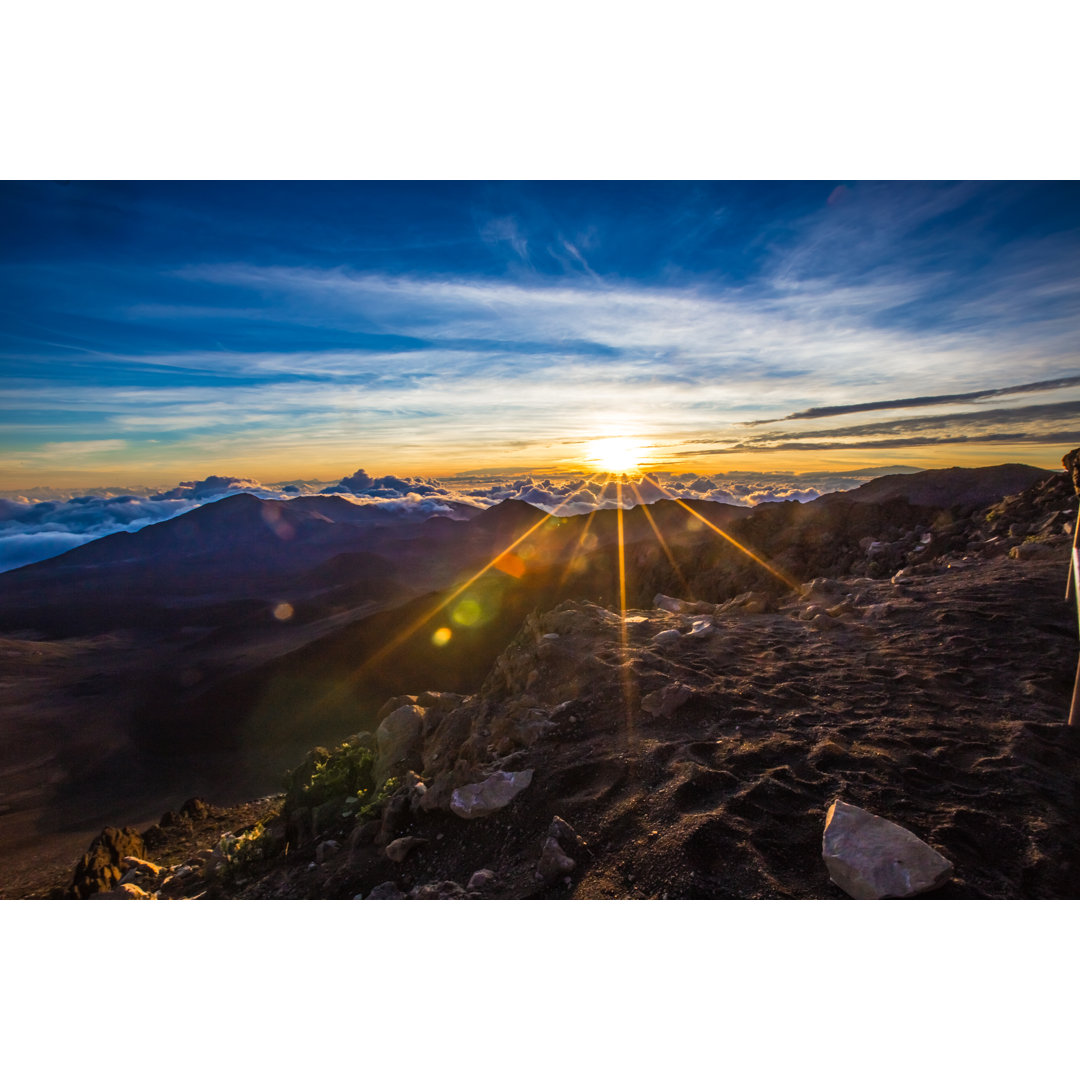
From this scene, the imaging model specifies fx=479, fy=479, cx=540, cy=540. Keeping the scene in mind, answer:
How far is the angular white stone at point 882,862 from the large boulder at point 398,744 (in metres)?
3.90

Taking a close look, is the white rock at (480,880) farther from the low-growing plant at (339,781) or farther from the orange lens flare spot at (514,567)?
the orange lens flare spot at (514,567)

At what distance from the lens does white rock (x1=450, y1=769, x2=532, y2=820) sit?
114 inches

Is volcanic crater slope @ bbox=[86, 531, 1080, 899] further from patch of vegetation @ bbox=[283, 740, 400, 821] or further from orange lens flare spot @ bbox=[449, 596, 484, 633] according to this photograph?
orange lens flare spot @ bbox=[449, 596, 484, 633]

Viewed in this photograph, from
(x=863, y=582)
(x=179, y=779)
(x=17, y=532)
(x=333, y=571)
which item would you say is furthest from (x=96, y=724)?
(x=17, y=532)

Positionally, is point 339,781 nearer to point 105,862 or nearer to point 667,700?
point 667,700

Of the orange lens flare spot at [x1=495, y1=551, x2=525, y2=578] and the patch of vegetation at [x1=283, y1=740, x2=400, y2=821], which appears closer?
the patch of vegetation at [x1=283, y1=740, x2=400, y2=821]

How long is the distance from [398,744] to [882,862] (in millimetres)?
4714

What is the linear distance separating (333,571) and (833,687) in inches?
2614

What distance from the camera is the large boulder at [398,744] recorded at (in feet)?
16.2

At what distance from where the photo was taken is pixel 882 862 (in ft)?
6.20

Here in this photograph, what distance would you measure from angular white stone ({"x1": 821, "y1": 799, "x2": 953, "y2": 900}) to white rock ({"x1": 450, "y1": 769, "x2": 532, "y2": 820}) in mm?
1649

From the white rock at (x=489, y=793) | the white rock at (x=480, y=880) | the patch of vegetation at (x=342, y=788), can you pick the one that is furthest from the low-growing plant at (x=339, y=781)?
the white rock at (x=480, y=880)

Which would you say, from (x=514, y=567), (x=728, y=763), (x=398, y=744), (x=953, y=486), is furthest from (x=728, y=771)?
(x=514, y=567)

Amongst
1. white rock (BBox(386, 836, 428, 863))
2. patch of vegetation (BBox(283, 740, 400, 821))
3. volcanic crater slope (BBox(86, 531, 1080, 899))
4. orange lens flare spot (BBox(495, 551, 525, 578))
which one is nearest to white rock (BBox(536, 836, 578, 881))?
volcanic crater slope (BBox(86, 531, 1080, 899))
